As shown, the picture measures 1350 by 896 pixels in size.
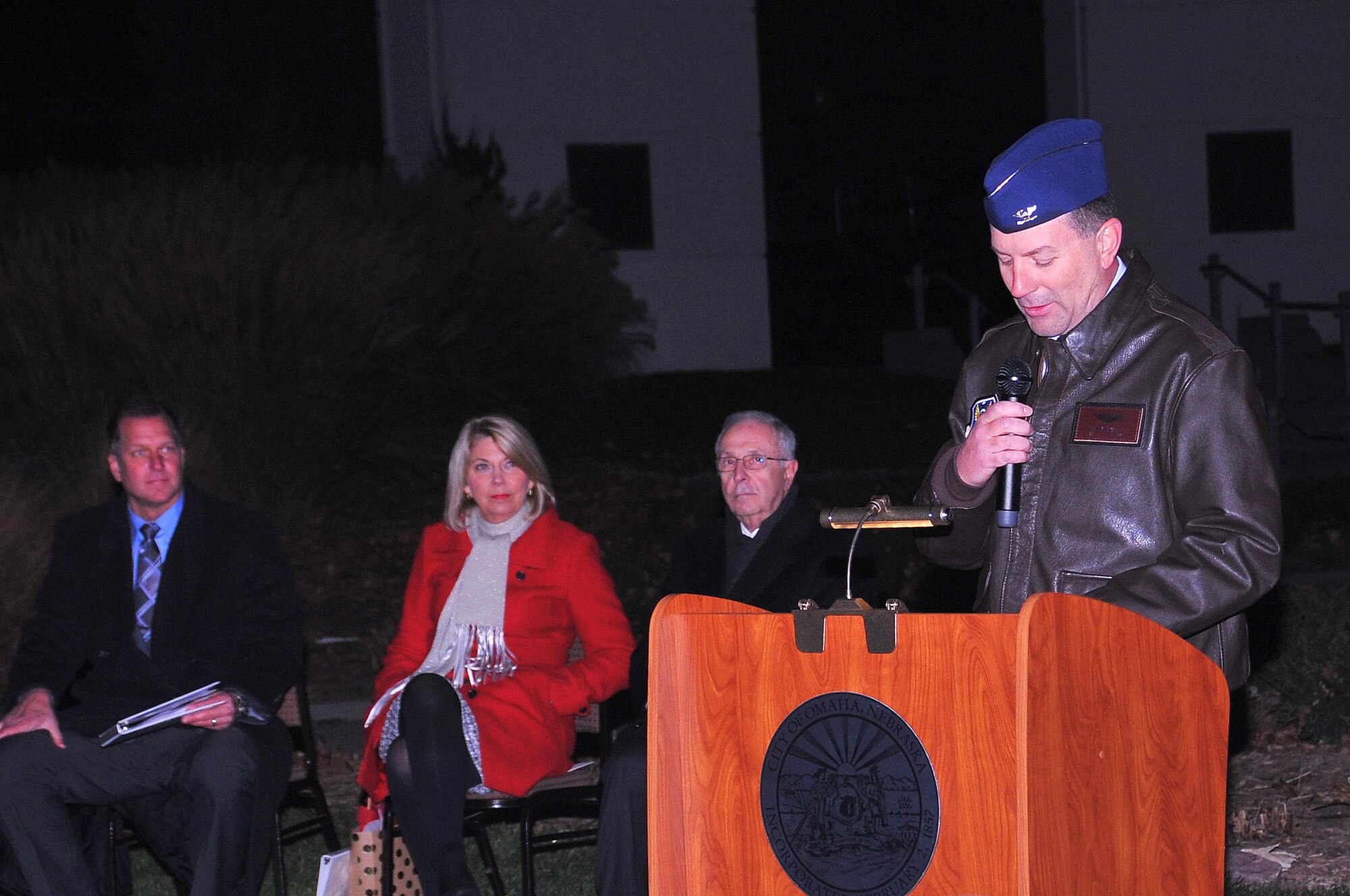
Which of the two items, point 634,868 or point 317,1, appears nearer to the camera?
point 634,868

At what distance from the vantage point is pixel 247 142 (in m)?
17.0

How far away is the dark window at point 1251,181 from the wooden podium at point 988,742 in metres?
17.7

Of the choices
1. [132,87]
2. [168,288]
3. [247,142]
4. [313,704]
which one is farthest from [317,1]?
[313,704]

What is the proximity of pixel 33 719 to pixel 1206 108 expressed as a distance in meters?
16.9

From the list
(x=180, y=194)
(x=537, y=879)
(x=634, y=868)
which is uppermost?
(x=180, y=194)

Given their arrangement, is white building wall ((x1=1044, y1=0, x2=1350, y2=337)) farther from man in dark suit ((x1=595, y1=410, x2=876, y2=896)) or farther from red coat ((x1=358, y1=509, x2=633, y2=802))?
red coat ((x1=358, y1=509, x2=633, y2=802))

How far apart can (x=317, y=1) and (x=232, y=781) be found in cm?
2449

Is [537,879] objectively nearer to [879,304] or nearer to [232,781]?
[232,781]

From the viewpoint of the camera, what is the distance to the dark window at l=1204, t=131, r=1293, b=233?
18812mm

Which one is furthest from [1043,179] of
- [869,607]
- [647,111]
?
[647,111]

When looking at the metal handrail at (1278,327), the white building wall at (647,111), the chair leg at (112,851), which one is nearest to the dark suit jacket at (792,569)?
the chair leg at (112,851)

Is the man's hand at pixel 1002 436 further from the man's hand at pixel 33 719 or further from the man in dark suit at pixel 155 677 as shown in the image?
the man's hand at pixel 33 719

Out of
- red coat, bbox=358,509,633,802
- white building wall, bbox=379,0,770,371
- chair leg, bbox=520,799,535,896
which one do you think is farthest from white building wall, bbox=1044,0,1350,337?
chair leg, bbox=520,799,535,896

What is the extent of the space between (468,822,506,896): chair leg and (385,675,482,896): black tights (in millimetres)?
225
